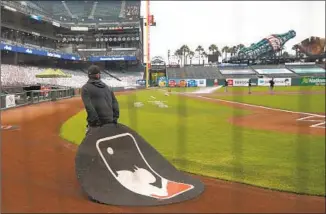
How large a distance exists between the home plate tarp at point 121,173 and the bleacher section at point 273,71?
1359 inches

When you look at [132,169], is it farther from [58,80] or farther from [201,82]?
[201,82]

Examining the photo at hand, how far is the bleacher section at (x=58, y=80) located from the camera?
4.13 meters

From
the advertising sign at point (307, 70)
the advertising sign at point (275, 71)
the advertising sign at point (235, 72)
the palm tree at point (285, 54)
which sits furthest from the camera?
the palm tree at point (285, 54)

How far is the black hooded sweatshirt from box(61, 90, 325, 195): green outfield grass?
1697 mm

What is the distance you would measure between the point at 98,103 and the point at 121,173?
65 centimetres

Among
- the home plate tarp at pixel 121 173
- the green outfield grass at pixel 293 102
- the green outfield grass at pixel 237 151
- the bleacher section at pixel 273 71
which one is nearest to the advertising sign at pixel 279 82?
the bleacher section at pixel 273 71

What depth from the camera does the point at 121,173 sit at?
2902 mm

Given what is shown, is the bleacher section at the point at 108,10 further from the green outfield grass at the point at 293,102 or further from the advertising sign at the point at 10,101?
the advertising sign at the point at 10,101

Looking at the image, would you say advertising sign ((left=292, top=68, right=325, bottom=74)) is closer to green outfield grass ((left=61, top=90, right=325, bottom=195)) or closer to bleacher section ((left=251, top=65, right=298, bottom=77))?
bleacher section ((left=251, top=65, right=298, bottom=77))

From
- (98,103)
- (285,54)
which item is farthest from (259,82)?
(98,103)

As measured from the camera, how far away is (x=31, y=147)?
5.48 meters

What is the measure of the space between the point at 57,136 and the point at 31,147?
3.81ft

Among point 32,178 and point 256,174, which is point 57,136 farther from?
point 256,174

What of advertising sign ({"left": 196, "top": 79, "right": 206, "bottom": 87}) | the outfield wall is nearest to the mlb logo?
the outfield wall
